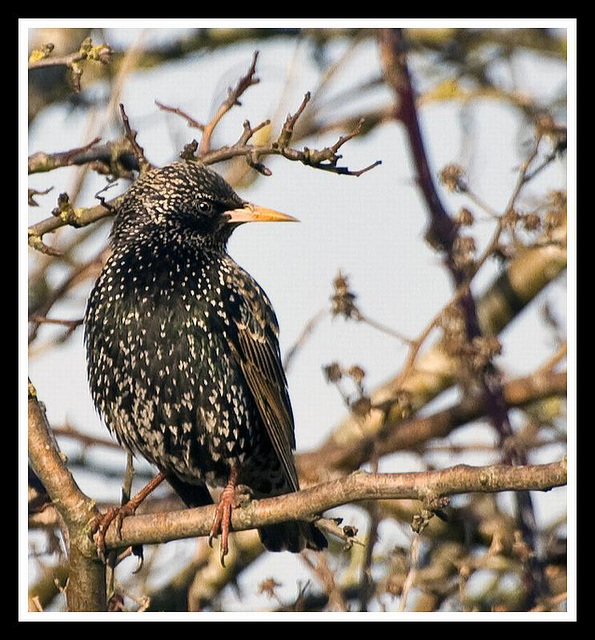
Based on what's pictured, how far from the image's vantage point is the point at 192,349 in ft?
13.8

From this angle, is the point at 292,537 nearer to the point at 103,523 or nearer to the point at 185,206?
the point at 103,523

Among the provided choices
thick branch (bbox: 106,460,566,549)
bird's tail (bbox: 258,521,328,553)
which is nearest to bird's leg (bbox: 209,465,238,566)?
thick branch (bbox: 106,460,566,549)

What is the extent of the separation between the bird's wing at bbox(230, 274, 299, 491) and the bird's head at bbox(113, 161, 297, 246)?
12.4 inches

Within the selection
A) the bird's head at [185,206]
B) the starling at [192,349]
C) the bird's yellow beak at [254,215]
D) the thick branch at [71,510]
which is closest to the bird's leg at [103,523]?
the thick branch at [71,510]

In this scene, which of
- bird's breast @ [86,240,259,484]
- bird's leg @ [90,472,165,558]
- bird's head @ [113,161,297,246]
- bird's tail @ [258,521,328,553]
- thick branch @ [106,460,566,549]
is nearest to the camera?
thick branch @ [106,460,566,549]

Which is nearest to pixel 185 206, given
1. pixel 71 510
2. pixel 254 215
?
pixel 254 215

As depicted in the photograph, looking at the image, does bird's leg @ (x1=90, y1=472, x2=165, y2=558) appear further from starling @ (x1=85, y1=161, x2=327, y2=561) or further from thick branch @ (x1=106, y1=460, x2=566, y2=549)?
thick branch @ (x1=106, y1=460, x2=566, y2=549)

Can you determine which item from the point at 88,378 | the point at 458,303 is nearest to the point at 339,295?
the point at 458,303

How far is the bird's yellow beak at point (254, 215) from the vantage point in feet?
14.6

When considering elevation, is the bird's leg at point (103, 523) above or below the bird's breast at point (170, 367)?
below

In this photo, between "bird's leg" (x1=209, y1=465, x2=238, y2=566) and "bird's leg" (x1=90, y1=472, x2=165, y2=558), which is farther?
"bird's leg" (x1=90, y1=472, x2=165, y2=558)

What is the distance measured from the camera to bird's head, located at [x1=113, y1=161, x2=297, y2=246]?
4.58 m

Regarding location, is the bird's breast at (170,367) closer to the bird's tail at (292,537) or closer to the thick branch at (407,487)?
the bird's tail at (292,537)

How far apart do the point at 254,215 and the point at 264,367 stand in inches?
25.0
